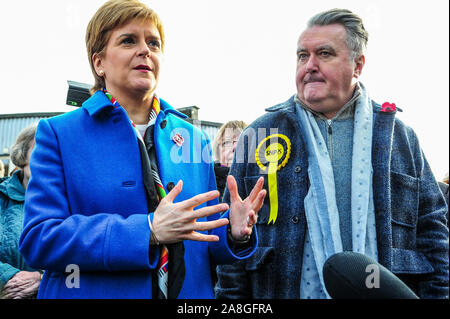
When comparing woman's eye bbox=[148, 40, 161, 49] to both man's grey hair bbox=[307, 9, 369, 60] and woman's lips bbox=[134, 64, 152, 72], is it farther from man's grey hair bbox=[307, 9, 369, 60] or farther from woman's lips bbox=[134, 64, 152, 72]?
man's grey hair bbox=[307, 9, 369, 60]

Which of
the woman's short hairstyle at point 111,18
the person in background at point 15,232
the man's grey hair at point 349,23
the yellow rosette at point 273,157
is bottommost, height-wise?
the person in background at point 15,232

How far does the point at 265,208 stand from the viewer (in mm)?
2168

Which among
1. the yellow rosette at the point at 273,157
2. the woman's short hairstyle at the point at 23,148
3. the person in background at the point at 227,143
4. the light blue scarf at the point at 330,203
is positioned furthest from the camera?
the person in background at the point at 227,143

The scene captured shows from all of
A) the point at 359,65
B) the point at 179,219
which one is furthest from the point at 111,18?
the point at 359,65

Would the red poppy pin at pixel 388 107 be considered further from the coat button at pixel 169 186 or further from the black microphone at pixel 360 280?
the black microphone at pixel 360 280

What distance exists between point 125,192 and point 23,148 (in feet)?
5.95

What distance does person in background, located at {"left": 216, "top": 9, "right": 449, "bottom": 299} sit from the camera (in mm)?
1997

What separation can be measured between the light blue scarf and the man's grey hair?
1.46ft

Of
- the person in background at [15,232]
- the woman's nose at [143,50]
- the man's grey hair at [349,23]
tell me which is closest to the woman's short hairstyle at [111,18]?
the woman's nose at [143,50]

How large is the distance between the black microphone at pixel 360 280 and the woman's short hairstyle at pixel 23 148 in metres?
2.69

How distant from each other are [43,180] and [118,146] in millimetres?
303

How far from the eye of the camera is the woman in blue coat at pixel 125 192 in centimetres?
137

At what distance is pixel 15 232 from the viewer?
103 inches
